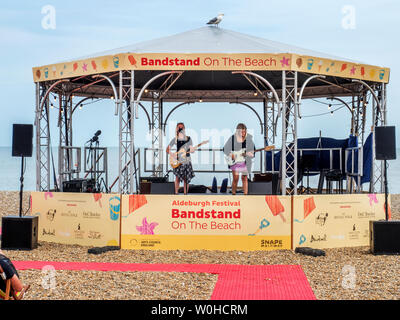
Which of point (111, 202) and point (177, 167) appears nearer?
point (111, 202)

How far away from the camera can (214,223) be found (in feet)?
27.3

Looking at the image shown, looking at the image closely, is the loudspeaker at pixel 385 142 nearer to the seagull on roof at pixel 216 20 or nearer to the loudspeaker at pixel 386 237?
the loudspeaker at pixel 386 237

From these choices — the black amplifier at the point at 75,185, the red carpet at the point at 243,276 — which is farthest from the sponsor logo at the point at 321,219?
the black amplifier at the point at 75,185

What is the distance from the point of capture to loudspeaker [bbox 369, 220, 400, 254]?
317 inches

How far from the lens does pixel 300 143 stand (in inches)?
545

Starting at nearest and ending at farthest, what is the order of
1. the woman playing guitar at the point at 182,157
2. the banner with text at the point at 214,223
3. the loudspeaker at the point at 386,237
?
1. the loudspeaker at the point at 386,237
2. the banner with text at the point at 214,223
3. the woman playing guitar at the point at 182,157

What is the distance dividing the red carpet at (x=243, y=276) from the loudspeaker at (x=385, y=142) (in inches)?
107

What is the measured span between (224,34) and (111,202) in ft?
16.2

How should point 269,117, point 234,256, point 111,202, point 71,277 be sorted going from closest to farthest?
1. point 71,277
2. point 234,256
3. point 111,202
4. point 269,117

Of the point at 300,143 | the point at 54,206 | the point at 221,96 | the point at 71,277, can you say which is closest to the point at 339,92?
the point at 300,143

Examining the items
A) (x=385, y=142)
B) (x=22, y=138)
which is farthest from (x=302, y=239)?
(x=22, y=138)

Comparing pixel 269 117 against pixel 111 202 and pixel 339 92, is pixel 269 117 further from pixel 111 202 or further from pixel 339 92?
pixel 111 202

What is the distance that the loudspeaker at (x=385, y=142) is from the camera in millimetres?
8375

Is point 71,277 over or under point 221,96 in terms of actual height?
under
